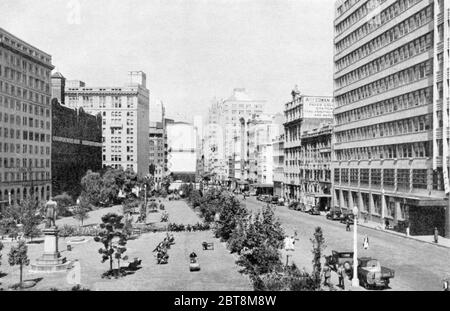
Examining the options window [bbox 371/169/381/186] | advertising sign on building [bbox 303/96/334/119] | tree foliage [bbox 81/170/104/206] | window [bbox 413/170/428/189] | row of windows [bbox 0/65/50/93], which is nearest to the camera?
window [bbox 413/170/428/189]

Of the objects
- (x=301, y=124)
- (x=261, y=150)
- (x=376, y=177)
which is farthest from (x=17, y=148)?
(x=261, y=150)

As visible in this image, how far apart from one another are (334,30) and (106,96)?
114m

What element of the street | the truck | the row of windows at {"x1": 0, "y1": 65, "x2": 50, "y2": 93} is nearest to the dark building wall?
the row of windows at {"x1": 0, "y1": 65, "x2": 50, "y2": 93}

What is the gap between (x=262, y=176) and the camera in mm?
147625

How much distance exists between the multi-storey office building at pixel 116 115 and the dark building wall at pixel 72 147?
3700 centimetres

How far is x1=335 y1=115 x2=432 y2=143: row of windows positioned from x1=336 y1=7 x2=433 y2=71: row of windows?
1094 centimetres

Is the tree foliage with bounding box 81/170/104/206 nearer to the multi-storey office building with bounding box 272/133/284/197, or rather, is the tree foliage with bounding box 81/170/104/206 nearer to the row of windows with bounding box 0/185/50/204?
the row of windows with bounding box 0/185/50/204

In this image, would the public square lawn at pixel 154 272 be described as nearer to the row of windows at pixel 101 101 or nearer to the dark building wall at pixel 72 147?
the dark building wall at pixel 72 147

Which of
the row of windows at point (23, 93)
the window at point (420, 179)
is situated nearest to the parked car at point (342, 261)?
the window at point (420, 179)

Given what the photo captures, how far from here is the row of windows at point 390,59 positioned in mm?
57787

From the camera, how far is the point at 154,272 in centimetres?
3406

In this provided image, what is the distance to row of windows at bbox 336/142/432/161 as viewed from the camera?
57.9m

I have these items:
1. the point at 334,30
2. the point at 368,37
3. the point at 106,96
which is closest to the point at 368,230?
the point at 368,37

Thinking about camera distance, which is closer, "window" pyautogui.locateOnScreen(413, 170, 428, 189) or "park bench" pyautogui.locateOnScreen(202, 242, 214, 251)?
"park bench" pyautogui.locateOnScreen(202, 242, 214, 251)
